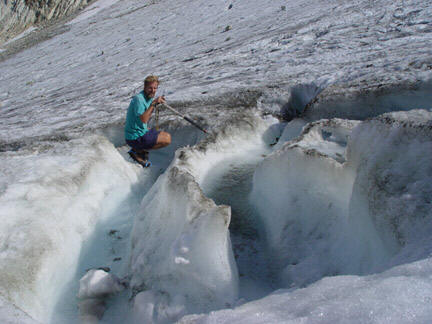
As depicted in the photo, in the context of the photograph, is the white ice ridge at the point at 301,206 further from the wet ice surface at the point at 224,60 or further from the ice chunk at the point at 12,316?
the wet ice surface at the point at 224,60

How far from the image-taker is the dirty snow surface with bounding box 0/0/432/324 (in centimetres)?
170

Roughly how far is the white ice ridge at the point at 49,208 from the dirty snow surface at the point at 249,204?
1 cm

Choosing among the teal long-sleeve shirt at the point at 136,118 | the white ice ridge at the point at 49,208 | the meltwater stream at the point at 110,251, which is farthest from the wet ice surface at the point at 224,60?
the meltwater stream at the point at 110,251

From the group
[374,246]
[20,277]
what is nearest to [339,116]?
[374,246]

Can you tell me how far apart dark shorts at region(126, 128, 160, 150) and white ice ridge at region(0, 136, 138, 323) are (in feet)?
1.62

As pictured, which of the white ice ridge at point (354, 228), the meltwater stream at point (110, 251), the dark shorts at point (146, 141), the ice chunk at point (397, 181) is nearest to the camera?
the white ice ridge at point (354, 228)

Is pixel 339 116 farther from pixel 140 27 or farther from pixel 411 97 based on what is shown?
pixel 140 27

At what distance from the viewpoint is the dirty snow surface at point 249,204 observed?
1.70 meters

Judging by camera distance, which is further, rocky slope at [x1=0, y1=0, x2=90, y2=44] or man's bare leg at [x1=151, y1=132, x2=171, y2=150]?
rocky slope at [x1=0, y1=0, x2=90, y2=44]

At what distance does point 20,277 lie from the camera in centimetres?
231

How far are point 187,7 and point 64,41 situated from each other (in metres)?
7.69

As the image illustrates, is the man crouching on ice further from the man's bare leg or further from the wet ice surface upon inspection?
the wet ice surface

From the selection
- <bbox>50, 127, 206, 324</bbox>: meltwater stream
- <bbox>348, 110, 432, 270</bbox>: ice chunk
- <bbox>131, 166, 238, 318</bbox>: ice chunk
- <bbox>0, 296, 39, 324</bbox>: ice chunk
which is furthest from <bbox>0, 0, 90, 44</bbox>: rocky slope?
<bbox>348, 110, 432, 270</bbox>: ice chunk

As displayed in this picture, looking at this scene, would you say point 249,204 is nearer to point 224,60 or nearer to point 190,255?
point 190,255
